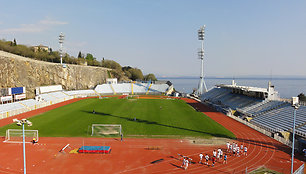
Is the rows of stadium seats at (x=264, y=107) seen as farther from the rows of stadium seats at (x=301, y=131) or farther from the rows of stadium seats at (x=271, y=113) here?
the rows of stadium seats at (x=301, y=131)

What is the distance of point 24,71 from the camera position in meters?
60.2

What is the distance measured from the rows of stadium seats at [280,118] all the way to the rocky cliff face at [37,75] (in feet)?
208

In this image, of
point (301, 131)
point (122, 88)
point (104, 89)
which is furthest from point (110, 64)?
point (301, 131)

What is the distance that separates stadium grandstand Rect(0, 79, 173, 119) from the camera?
41.0 meters

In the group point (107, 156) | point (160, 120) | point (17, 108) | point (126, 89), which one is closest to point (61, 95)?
point (17, 108)

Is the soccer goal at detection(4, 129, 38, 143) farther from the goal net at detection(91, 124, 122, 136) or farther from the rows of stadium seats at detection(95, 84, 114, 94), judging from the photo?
the rows of stadium seats at detection(95, 84, 114, 94)

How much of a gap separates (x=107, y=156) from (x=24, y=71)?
56.2 m

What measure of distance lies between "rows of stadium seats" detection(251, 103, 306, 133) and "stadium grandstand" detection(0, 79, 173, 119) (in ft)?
156

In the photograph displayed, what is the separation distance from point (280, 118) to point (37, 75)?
71.1 metres

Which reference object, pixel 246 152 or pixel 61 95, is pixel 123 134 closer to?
pixel 246 152

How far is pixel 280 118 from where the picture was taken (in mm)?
29891

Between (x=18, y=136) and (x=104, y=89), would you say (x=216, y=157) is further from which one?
(x=104, y=89)

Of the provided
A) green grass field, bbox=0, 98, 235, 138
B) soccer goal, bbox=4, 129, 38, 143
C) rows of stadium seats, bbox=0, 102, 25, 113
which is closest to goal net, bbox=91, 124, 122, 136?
green grass field, bbox=0, 98, 235, 138

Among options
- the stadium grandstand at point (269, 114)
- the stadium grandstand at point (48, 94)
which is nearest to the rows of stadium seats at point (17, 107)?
the stadium grandstand at point (48, 94)
